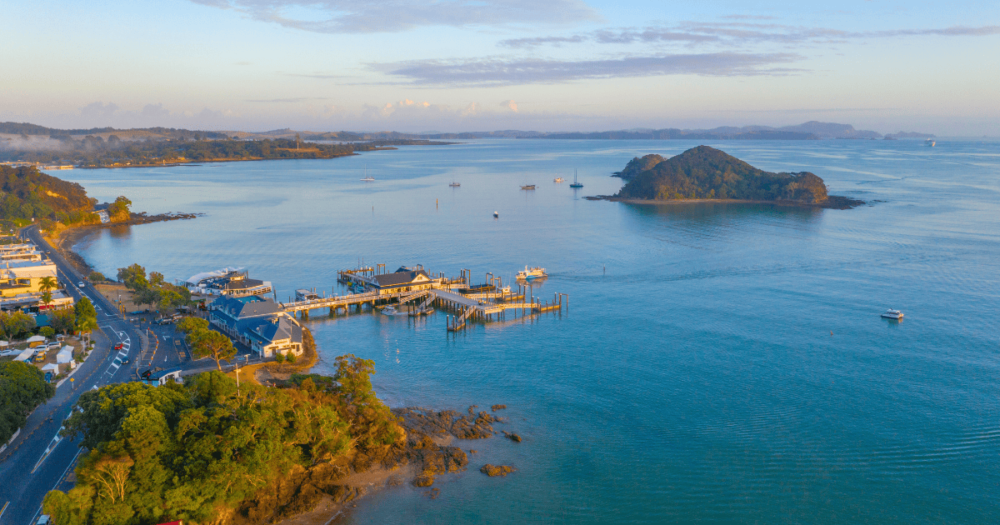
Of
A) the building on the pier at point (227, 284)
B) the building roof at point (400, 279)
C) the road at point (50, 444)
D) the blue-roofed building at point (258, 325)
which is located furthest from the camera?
the building roof at point (400, 279)

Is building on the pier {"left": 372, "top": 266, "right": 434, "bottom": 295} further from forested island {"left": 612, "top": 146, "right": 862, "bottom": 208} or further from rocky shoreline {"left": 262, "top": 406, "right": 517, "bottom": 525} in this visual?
forested island {"left": 612, "top": 146, "right": 862, "bottom": 208}

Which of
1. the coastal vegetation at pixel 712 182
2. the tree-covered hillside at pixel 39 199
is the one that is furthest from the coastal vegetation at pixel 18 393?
the coastal vegetation at pixel 712 182

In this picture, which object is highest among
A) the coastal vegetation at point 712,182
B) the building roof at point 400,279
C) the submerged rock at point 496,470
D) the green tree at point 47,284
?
the coastal vegetation at point 712,182

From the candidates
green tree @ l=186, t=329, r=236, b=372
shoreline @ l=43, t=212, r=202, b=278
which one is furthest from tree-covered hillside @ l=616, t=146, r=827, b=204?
green tree @ l=186, t=329, r=236, b=372

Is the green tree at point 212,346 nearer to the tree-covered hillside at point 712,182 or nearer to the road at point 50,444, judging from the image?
the road at point 50,444

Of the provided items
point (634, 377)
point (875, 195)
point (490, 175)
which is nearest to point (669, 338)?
point (634, 377)

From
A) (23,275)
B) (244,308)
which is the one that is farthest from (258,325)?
(23,275)

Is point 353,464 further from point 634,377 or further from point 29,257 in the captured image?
point 29,257
